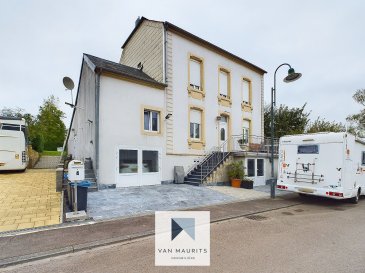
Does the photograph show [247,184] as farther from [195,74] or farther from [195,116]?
[195,74]

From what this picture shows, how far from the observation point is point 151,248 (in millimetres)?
4680

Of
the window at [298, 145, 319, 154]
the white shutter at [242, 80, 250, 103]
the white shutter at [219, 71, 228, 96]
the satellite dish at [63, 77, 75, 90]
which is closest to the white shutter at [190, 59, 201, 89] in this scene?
the white shutter at [219, 71, 228, 96]

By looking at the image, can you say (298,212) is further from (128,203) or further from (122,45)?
(122,45)

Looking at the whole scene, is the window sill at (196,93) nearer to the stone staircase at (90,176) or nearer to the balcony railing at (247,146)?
the balcony railing at (247,146)

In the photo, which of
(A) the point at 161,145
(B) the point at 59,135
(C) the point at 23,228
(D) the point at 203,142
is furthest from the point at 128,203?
(B) the point at 59,135

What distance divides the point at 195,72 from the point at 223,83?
8.92ft

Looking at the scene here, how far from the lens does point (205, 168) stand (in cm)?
1381

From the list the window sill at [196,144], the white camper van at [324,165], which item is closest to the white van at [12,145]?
the window sill at [196,144]

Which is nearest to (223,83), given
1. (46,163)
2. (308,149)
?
(308,149)

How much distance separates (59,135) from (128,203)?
3026 centimetres

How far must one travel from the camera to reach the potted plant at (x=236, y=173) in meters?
13.5

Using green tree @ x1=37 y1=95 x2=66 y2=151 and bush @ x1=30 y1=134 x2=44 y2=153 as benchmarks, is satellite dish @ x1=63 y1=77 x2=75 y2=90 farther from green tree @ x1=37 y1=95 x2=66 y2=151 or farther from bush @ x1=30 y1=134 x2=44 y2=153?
green tree @ x1=37 y1=95 x2=66 y2=151

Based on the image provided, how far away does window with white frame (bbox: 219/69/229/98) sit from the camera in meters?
16.3

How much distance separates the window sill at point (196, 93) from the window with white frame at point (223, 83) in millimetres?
2032
